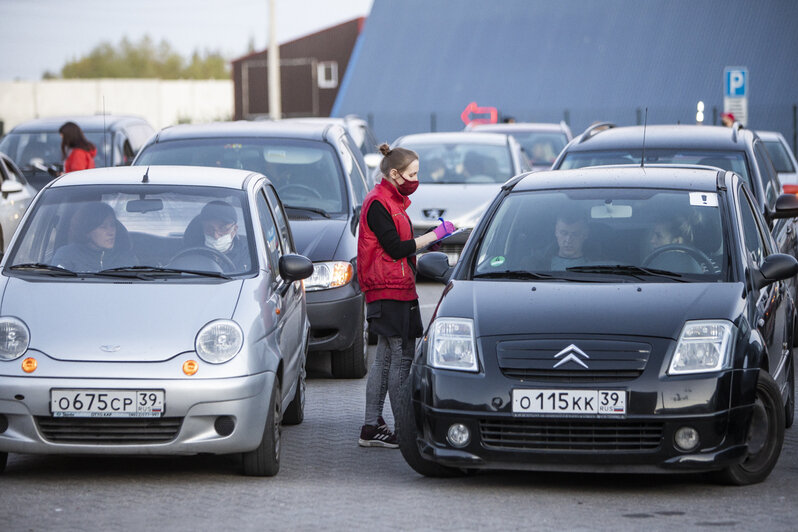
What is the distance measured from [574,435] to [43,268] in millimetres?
2926

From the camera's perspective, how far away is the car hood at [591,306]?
21.4 feet

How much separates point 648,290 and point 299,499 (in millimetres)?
1953

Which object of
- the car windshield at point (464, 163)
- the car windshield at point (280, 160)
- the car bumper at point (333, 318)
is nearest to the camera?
the car bumper at point (333, 318)

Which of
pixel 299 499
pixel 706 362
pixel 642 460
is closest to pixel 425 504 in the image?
pixel 299 499

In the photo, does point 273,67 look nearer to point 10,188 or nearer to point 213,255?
point 10,188

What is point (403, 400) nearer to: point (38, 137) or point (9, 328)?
A: point (9, 328)

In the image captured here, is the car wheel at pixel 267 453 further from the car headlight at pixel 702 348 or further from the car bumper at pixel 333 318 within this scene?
the car bumper at pixel 333 318

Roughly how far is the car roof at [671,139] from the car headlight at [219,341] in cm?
556

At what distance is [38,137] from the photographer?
69.2 ft

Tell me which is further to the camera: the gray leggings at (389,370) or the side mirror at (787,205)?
the side mirror at (787,205)

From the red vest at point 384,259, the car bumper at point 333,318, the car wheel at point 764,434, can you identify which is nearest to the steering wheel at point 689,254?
the car wheel at point 764,434

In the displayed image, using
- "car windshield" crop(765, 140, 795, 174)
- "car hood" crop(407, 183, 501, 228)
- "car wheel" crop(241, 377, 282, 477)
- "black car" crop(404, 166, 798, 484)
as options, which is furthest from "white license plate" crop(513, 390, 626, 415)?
"car windshield" crop(765, 140, 795, 174)

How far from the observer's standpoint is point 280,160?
37.2 ft

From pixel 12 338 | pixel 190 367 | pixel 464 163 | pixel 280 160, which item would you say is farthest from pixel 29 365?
pixel 464 163
